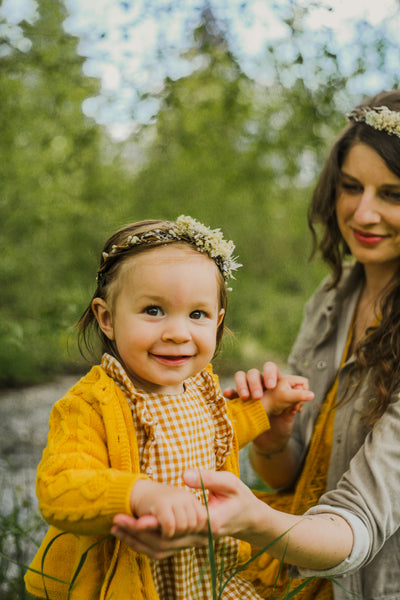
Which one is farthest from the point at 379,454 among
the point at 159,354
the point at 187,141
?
the point at 187,141

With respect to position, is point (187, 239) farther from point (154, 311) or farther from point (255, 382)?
point (255, 382)

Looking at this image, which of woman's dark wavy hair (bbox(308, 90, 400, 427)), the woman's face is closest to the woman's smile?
the woman's face

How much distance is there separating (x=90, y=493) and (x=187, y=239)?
2.48 ft

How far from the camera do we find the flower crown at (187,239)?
167 centimetres

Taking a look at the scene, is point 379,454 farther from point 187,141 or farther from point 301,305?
point 301,305

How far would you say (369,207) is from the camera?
2.27 m

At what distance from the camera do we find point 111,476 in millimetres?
1323

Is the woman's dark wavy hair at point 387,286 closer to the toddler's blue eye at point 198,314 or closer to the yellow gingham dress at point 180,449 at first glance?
the yellow gingham dress at point 180,449

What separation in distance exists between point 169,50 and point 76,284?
3800 mm

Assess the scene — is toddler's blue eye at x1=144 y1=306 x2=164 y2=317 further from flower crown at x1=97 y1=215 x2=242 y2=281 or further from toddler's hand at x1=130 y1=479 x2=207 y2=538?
toddler's hand at x1=130 y1=479 x2=207 y2=538

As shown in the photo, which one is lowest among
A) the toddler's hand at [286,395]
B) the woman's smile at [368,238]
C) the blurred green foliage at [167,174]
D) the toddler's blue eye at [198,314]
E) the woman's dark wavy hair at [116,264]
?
the toddler's hand at [286,395]

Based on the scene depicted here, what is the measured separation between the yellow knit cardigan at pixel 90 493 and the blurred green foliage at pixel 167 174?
0.67 meters

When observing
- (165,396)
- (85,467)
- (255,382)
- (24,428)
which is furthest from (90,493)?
(24,428)

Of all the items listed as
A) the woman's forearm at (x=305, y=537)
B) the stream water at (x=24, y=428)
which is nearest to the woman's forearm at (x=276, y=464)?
the woman's forearm at (x=305, y=537)
